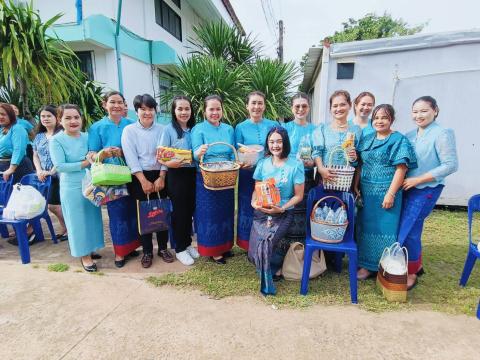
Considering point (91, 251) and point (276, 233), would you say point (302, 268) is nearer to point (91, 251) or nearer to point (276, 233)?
point (276, 233)

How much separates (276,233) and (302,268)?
1.73ft

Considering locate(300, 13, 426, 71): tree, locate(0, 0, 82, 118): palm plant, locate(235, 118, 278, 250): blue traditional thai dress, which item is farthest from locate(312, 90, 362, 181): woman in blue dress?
locate(300, 13, 426, 71): tree

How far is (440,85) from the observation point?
443 cm

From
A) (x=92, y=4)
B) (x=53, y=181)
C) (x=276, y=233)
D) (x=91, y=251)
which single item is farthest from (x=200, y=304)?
(x=92, y=4)

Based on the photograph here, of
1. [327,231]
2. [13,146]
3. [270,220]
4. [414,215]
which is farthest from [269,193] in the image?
[13,146]

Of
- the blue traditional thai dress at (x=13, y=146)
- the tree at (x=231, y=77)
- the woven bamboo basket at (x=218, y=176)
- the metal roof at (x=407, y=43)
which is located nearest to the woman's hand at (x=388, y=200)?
the woven bamboo basket at (x=218, y=176)

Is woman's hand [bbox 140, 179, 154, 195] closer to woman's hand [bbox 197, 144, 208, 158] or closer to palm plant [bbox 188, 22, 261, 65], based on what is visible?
woman's hand [bbox 197, 144, 208, 158]

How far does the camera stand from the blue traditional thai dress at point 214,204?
8.70ft

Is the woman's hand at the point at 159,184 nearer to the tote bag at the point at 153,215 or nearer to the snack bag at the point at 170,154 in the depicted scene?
the tote bag at the point at 153,215

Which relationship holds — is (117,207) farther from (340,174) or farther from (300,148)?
(340,174)

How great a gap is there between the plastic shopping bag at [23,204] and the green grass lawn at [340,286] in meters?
1.52

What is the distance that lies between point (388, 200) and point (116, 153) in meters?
2.42

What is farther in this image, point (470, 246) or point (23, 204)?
point (23, 204)

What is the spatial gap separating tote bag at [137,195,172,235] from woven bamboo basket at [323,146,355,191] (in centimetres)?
154
